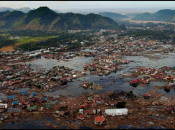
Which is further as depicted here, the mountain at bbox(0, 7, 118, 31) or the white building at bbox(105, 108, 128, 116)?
the mountain at bbox(0, 7, 118, 31)

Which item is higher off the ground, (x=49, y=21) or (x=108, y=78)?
(x=49, y=21)

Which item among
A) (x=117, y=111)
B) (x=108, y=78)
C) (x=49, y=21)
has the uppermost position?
(x=49, y=21)

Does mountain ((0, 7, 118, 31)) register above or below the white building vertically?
above

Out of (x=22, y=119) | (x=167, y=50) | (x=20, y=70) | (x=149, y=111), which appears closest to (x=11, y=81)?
(x=20, y=70)

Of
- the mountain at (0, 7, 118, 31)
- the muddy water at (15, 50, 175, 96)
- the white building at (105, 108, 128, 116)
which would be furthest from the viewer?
the mountain at (0, 7, 118, 31)

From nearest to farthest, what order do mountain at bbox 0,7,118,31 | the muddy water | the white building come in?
the white building
the muddy water
mountain at bbox 0,7,118,31

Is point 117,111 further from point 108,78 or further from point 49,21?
point 49,21

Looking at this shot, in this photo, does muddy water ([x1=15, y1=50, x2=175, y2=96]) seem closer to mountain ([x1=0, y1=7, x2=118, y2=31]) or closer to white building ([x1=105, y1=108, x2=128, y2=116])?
white building ([x1=105, y1=108, x2=128, y2=116])

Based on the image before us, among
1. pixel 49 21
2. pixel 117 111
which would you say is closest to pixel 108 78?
pixel 117 111

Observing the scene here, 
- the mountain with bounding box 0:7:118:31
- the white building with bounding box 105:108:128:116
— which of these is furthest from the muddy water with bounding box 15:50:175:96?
the mountain with bounding box 0:7:118:31
